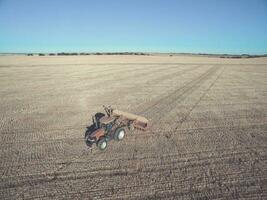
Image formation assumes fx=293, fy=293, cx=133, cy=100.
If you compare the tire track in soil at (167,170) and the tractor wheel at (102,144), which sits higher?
the tractor wheel at (102,144)

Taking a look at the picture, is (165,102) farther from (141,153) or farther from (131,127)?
(141,153)

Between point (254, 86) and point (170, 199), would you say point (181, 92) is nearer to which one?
point (254, 86)

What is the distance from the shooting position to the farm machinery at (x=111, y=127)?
9211mm

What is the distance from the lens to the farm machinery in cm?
921

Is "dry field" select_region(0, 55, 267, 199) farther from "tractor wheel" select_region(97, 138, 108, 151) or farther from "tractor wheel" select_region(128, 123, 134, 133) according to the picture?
"tractor wheel" select_region(128, 123, 134, 133)

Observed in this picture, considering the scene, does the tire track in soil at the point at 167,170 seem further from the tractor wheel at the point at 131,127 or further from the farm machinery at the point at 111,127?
the tractor wheel at the point at 131,127

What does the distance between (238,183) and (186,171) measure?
1.34 m

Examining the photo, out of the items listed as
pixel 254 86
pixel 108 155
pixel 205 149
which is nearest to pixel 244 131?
pixel 205 149

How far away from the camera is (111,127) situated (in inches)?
391

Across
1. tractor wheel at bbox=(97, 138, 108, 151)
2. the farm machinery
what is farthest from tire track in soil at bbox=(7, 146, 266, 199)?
the farm machinery

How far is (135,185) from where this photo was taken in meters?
7.23

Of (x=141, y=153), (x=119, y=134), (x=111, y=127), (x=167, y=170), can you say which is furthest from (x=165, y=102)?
(x=167, y=170)

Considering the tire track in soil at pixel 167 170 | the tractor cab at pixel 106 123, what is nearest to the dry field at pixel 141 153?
the tire track in soil at pixel 167 170

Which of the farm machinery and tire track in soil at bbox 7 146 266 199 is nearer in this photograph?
tire track in soil at bbox 7 146 266 199
